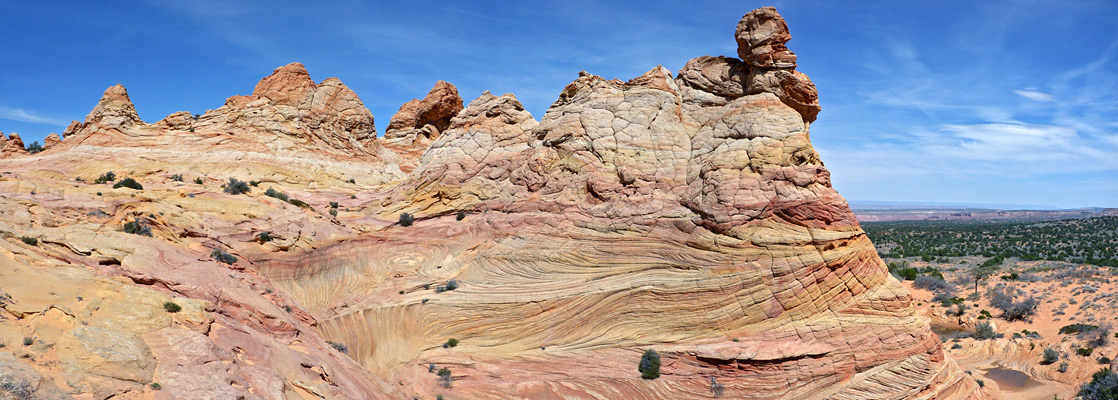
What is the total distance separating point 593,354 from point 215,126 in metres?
28.5

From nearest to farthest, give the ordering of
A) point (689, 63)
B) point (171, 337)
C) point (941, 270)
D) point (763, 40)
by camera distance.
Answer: point (171, 337) < point (763, 40) < point (689, 63) < point (941, 270)

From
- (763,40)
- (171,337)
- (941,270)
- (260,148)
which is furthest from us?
(941,270)

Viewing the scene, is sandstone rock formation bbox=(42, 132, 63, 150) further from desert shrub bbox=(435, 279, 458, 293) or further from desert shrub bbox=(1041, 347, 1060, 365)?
desert shrub bbox=(1041, 347, 1060, 365)

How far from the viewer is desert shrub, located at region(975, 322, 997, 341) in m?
34.9

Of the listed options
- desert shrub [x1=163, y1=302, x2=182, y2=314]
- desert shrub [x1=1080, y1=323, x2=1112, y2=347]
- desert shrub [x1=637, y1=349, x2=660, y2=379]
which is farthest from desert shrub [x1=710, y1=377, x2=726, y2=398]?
desert shrub [x1=1080, y1=323, x2=1112, y2=347]

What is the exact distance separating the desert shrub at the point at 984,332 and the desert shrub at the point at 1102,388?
28.9ft

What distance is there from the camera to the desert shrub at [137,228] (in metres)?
19.0

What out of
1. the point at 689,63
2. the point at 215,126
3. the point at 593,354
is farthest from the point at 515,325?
the point at 215,126

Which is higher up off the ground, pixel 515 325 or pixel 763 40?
pixel 763 40

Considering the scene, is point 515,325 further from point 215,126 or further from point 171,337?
point 215,126

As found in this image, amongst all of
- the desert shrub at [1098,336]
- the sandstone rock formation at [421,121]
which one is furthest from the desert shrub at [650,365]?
the sandstone rock formation at [421,121]

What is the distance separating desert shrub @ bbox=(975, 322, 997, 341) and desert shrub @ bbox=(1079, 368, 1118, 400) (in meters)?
8.82

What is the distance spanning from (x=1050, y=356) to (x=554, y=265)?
88.0ft

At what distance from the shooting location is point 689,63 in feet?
89.7
